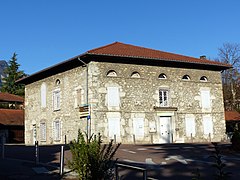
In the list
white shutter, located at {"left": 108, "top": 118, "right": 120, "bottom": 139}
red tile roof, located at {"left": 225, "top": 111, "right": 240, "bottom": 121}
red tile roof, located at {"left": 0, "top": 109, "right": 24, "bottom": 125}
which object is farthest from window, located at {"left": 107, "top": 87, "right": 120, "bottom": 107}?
red tile roof, located at {"left": 0, "top": 109, "right": 24, "bottom": 125}

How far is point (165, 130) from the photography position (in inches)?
939

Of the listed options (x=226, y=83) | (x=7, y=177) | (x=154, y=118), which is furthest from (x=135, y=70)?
(x=226, y=83)

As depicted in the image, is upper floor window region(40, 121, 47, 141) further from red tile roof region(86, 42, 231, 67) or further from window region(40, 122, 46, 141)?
red tile roof region(86, 42, 231, 67)

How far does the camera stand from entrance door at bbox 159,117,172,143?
23.7m

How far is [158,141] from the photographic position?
23375mm

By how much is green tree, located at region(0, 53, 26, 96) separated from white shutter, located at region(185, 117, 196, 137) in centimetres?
3744

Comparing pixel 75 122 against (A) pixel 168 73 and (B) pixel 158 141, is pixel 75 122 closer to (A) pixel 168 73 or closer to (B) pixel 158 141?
(B) pixel 158 141

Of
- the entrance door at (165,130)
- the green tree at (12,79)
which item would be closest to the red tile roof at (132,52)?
the entrance door at (165,130)

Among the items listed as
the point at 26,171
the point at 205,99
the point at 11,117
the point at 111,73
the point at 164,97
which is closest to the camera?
the point at 26,171

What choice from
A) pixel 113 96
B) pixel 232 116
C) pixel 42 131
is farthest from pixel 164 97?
pixel 232 116

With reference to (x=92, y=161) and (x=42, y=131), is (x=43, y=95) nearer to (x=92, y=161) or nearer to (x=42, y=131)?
(x=42, y=131)

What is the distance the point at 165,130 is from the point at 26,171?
15.1m

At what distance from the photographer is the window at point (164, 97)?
24078 mm

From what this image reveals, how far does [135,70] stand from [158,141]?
5.20 meters
